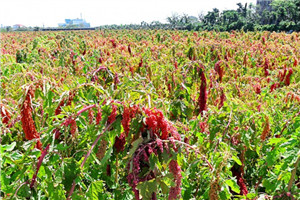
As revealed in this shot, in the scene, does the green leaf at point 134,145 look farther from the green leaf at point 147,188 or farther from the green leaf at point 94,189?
the green leaf at point 94,189

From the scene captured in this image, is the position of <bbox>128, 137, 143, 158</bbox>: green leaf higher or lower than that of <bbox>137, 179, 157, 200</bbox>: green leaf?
higher

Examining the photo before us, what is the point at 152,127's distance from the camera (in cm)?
148

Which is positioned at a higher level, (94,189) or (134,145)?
(134,145)

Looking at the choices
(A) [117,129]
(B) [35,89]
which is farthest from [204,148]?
(B) [35,89]

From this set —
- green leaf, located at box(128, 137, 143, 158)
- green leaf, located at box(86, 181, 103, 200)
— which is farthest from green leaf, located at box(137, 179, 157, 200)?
green leaf, located at box(86, 181, 103, 200)

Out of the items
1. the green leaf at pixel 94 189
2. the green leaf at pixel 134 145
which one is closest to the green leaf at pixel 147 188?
the green leaf at pixel 134 145

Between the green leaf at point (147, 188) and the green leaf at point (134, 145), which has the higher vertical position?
the green leaf at point (134, 145)

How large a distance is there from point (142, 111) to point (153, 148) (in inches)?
8.7

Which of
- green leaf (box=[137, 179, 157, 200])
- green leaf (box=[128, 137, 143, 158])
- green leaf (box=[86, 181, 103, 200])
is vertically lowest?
green leaf (box=[86, 181, 103, 200])

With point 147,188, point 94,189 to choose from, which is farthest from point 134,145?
point 94,189

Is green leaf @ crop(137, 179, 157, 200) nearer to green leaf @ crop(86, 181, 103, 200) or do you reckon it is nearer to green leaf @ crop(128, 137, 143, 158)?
green leaf @ crop(128, 137, 143, 158)

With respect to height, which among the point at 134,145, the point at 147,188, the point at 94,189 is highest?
the point at 134,145

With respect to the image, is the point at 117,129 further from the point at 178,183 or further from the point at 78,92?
the point at 78,92

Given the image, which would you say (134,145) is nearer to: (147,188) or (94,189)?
(147,188)
